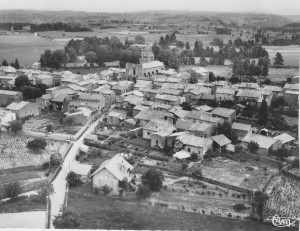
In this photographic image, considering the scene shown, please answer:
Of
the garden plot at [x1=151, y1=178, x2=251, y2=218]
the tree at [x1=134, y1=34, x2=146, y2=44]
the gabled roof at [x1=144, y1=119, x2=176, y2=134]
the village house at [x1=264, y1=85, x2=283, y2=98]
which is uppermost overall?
the tree at [x1=134, y1=34, x2=146, y2=44]

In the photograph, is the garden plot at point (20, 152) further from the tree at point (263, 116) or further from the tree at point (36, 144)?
the tree at point (263, 116)

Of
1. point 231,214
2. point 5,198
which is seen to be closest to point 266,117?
point 231,214

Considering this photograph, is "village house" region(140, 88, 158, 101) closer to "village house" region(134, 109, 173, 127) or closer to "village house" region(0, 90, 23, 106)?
"village house" region(134, 109, 173, 127)

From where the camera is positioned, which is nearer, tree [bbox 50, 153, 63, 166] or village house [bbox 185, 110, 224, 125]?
tree [bbox 50, 153, 63, 166]

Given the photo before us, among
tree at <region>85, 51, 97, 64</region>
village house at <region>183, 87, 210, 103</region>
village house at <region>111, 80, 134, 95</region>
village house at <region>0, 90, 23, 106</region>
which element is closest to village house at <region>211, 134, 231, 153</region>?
village house at <region>183, 87, 210, 103</region>

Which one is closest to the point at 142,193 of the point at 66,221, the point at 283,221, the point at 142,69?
the point at 66,221

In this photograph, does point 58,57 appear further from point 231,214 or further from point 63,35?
point 231,214

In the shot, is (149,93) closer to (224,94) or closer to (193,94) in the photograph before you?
(193,94)
